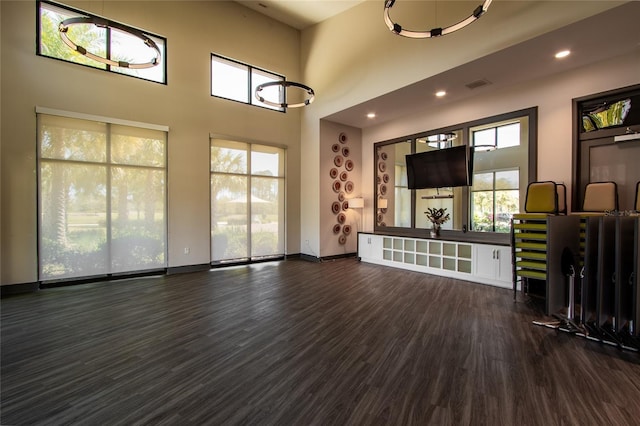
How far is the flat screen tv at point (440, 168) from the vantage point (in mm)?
6121

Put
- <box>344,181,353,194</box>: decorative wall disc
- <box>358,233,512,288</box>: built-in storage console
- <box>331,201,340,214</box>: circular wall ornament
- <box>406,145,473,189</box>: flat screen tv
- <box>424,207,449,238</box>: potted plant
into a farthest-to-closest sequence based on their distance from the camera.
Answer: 1. <box>344,181,353,194</box>: decorative wall disc
2. <box>331,201,340,214</box>: circular wall ornament
3. <box>424,207,449,238</box>: potted plant
4. <box>406,145,473,189</box>: flat screen tv
5. <box>358,233,512,288</box>: built-in storage console

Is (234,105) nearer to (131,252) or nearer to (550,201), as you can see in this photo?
(131,252)

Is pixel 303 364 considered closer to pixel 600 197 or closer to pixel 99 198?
pixel 600 197

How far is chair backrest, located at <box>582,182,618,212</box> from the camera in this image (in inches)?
165

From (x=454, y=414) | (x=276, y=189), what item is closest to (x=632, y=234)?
(x=454, y=414)

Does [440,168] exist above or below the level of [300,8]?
below

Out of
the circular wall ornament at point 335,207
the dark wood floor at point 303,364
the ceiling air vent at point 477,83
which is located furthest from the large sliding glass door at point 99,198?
the ceiling air vent at point 477,83

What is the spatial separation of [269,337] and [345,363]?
97 cm

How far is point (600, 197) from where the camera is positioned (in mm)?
4285

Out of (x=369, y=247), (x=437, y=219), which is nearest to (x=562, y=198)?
(x=437, y=219)

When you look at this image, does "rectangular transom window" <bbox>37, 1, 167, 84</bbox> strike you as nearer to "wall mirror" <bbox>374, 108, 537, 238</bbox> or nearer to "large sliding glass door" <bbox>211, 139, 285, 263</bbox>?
"large sliding glass door" <bbox>211, 139, 285, 263</bbox>

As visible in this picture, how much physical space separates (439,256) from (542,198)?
2225 millimetres

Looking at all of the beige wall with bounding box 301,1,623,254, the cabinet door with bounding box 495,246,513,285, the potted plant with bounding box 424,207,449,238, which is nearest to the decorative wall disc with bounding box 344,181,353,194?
the beige wall with bounding box 301,1,623,254

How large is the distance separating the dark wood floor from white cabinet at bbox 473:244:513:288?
0.83 meters
